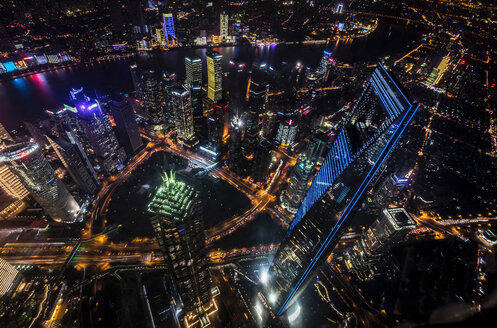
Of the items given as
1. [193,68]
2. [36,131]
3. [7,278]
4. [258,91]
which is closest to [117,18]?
[193,68]

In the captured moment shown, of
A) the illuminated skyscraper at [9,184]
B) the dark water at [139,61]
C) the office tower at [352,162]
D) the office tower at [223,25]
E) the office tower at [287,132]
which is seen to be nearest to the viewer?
the office tower at [352,162]

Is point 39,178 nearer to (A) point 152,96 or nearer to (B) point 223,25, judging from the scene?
(A) point 152,96

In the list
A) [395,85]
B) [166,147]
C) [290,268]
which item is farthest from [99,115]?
[395,85]

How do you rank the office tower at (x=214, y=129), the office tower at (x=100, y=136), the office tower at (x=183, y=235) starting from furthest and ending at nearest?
1. the office tower at (x=214, y=129)
2. the office tower at (x=100, y=136)
3. the office tower at (x=183, y=235)

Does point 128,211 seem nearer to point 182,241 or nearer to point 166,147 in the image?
point 166,147

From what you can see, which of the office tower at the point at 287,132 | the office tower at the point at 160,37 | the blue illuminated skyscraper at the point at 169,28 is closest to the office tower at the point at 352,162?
the office tower at the point at 287,132

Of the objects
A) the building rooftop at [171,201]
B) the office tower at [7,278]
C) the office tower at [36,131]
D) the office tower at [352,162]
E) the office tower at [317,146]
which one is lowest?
the office tower at [7,278]

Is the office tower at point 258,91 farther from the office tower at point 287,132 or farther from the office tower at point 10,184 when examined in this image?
the office tower at point 10,184

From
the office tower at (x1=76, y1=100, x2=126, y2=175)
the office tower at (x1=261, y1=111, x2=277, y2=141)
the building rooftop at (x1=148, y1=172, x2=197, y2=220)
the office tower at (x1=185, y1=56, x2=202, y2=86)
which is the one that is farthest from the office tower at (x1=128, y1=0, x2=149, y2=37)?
the building rooftop at (x1=148, y1=172, x2=197, y2=220)
